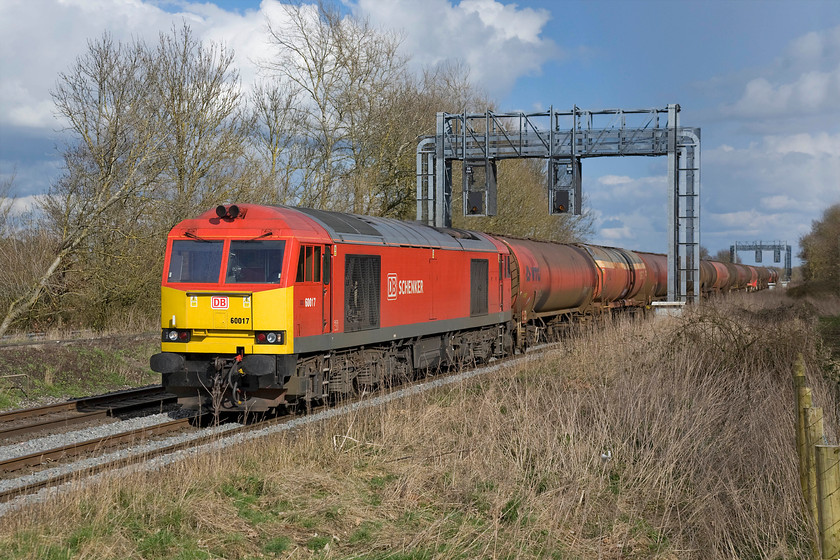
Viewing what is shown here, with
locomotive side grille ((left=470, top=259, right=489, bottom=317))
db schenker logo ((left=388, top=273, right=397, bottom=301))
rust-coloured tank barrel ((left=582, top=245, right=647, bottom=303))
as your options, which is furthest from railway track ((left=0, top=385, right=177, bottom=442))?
rust-coloured tank barrel ((left=582, top=245, right=647, bottom=303))

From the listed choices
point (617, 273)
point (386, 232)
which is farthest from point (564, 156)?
point (386, 232)

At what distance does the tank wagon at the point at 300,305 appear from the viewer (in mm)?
12086

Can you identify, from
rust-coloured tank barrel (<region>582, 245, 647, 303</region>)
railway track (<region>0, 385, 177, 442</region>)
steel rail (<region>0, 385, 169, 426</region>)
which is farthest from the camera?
rust-coloured tank barrel (<region>582, 245, 647, 303</region>)

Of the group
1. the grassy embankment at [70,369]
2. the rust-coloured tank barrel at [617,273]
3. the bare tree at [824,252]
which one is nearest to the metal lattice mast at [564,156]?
the rust-coloured tank barrel at [617,273]

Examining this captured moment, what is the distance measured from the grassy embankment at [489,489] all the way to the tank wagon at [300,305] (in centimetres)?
205

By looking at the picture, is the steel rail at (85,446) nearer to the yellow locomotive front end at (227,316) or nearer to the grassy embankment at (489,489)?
the yellow locomotive front end at (227,316)

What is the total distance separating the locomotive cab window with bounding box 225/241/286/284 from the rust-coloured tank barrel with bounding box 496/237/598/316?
10917mm

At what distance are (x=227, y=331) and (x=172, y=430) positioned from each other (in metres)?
1.62

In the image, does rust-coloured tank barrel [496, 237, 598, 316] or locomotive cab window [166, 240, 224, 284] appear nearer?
locomotive cab window [166, 240, 224, 284]

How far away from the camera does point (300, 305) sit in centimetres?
1223

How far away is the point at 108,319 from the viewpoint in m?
25.3

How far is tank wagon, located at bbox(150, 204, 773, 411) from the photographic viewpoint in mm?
12086

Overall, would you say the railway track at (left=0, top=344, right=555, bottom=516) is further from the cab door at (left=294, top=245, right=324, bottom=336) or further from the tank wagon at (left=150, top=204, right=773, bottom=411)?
the cab door at (left=294, top=245, right=324, bottom=336)

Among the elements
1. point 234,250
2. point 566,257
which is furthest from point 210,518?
point 566,257
